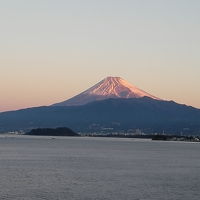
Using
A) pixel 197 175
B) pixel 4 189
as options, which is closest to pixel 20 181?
pixel 4 189

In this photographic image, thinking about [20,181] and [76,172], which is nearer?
[20,181]

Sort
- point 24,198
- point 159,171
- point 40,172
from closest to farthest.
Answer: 1. point 24,198
2. point 40,172
3. point 159,171

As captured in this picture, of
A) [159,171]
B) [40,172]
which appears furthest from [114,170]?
[40,172]

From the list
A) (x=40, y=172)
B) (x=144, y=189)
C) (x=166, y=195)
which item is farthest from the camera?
(x=40, y=172)

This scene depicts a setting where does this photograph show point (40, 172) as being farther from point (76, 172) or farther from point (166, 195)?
point (166, 195)

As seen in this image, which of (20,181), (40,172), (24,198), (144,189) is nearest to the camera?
(24,198)

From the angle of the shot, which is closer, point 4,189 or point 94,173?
point 4,189

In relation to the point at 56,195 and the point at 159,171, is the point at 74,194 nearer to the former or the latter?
the point at 56,195

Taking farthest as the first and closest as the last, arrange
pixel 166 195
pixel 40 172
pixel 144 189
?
pixel 40 172 → pixel 144 189 → pixel 166 195

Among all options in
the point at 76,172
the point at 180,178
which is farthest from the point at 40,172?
the point at 180,178
